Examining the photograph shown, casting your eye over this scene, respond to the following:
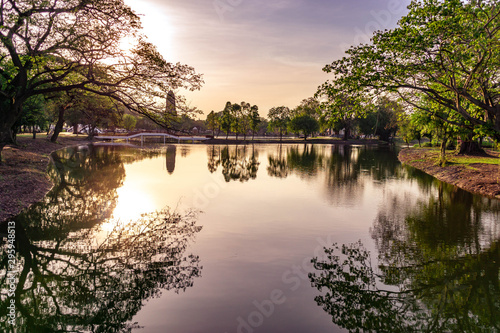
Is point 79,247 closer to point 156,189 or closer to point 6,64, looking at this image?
point 156,189

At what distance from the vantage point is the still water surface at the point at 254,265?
7.75 meters

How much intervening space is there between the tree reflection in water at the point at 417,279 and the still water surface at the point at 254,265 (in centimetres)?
4

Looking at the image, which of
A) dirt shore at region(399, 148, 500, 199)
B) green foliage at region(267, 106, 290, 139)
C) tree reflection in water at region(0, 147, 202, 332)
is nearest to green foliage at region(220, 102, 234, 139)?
green foliage at region(267, 106, 290, 139)

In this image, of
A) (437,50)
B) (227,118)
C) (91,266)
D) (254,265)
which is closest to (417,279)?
(254,265)

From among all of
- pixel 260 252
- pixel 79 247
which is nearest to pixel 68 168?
pixel 79 247

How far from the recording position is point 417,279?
9789 mm

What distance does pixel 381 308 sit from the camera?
26.9 feet

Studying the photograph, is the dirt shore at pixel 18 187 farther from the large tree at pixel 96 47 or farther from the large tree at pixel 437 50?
the large tree at pixel 437 50

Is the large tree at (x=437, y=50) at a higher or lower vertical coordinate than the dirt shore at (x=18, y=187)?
higher

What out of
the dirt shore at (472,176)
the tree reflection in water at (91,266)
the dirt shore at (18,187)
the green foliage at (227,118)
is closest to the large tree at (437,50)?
the dirt shore at (472,176)

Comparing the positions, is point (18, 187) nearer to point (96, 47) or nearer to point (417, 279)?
point (96, 47)

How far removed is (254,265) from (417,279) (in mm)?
5034

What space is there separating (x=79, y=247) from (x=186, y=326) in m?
6.67

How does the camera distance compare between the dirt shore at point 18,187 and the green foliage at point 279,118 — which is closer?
the dirt shore at point 18,187
